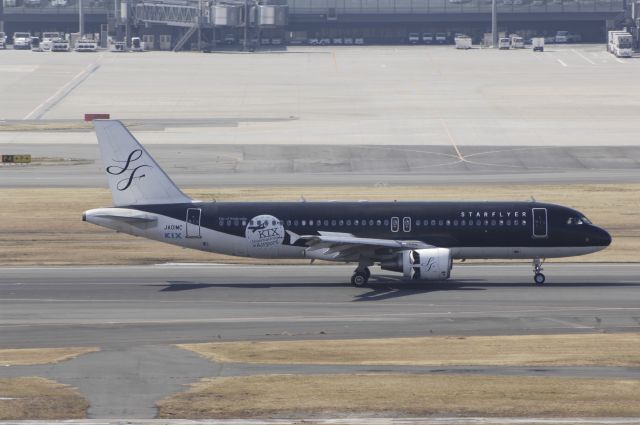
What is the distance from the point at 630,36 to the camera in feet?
643

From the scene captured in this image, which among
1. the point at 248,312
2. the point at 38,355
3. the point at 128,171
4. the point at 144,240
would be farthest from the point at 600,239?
the point at 38,355

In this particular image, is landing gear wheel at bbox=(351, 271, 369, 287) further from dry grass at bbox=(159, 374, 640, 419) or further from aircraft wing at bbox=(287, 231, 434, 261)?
dry grass at bbox=(159, 374, 640, 419)

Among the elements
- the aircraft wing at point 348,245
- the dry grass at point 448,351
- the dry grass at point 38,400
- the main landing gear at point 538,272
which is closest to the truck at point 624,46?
the main landing gear at point 538,272

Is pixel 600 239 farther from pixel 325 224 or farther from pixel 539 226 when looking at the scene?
pixel 325 224

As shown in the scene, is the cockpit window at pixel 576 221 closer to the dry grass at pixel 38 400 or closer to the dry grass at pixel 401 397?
the dry grass at pixel 401 397

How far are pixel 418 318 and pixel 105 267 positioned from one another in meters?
21.1

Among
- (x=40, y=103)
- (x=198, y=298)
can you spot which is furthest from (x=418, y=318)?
(x=40, y=103)

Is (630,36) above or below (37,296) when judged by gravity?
above

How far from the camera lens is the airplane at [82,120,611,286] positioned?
192 ft

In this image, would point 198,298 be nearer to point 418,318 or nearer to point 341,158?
point 418,318

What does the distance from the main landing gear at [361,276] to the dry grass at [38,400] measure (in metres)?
22.2

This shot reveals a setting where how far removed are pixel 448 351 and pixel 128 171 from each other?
22373 millimetres

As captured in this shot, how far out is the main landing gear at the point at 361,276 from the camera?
58.0 metres

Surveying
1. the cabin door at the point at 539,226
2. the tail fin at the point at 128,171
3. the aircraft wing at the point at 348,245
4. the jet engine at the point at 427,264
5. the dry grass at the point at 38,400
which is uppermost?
the tail fin at the point at 128,171
